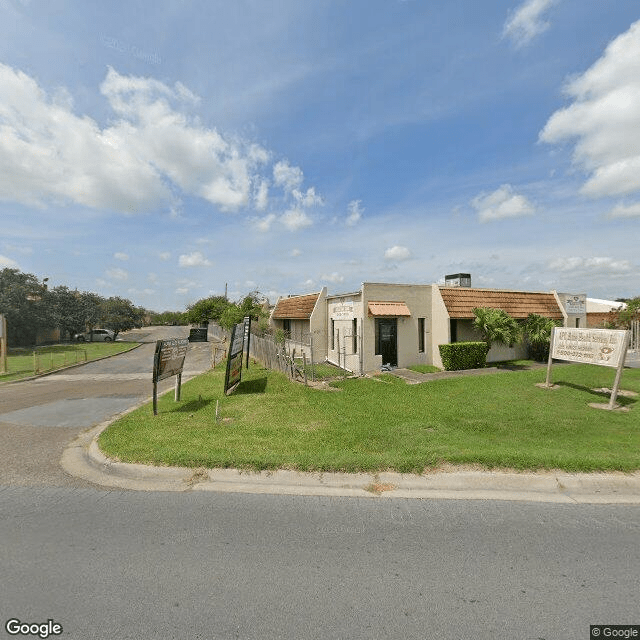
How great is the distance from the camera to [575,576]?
3.05m

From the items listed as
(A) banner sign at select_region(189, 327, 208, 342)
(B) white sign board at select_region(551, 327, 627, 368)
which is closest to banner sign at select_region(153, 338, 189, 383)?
(B) white sign board at select_region(551, 327, 627, 368)

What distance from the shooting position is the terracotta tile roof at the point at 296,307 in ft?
63.5

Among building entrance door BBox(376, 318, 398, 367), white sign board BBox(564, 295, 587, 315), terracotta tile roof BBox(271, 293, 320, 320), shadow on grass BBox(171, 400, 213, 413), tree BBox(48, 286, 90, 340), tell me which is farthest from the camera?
tree BBox(48, 286, 90, 340)

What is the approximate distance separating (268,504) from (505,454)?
364 centimetres

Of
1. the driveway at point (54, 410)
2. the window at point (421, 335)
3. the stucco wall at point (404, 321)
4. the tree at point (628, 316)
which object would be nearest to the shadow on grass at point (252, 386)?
the driveway at point (54, 410)

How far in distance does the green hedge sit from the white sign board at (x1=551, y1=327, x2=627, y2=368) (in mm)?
4115

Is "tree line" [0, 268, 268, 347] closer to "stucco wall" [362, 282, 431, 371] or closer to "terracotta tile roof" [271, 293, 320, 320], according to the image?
"terracotta tile roof" [271, 293, 320, 320]

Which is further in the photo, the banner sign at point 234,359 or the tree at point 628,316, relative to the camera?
the tree at point 628,316

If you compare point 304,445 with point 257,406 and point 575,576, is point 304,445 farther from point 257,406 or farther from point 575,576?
point 575,576

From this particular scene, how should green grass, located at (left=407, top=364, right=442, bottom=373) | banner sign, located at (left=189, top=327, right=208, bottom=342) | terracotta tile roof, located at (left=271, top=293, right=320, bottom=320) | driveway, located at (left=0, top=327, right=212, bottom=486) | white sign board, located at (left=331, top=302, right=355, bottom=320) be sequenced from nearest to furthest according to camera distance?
driveway, located at (left=0, top=327, right=212, bottom=486) → green grass, located at (left=407, top=364, right=442, bottom=373) → white sign board, located at (left=331, top=302, right=355, bottom=320) → terracotta tile roof, located at (left=271, top=293, right=320, bottom=320) → banner sign, located at (left=189, top=327, right=208, bottom=342)

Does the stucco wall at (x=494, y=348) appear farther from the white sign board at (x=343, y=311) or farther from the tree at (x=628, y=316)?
the tree at (x=628, y=316)

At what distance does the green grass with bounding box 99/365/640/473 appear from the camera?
17.3 ft

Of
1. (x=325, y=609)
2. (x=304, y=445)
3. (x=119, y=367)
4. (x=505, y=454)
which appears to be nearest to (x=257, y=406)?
(x=304, y=445)
